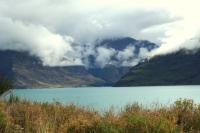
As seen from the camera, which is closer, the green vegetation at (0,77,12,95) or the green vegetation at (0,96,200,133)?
the green vegetation at (0,96,200,133)

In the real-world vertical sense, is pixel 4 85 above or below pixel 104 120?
above

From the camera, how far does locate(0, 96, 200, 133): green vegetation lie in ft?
44.3

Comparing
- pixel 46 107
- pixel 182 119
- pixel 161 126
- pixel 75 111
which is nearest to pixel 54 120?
pixel 75 111

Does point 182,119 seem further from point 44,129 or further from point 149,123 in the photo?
point 44,129

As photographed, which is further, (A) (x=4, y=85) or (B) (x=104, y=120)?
(A) (x=4, y=85)

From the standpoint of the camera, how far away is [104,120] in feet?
48.8

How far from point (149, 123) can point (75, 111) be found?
8254 millimetres

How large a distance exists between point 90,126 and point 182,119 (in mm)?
3728

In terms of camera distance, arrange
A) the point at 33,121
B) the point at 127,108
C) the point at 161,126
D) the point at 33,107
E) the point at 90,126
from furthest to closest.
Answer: the point at 33,107, the point at 127,108, the point at 33,121, the point at 90,126, the point at 161,126

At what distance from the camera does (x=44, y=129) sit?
1540 cm

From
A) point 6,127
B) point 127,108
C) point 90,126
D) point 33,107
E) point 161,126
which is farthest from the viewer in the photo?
point 33,107

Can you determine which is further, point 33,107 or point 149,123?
point 33,107

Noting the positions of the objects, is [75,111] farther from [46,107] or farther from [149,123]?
[149,123]

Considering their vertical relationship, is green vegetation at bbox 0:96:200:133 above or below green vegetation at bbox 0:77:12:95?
below
